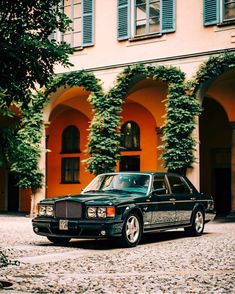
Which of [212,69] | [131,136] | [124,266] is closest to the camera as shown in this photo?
[124,266]

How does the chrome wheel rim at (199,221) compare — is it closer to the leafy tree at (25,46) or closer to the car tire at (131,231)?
the car tire at (131,231)

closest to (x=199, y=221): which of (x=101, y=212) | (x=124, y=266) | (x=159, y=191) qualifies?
(x=159, y=191)

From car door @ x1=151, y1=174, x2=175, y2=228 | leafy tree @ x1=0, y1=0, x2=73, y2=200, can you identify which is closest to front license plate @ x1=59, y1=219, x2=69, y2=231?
car door @ x1=151, y1=174, x2=175, y2=228

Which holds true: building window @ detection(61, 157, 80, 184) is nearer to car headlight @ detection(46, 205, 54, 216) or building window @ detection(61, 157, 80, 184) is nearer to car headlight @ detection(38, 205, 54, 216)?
car headlight @ detection(38, 205, 54, 216)

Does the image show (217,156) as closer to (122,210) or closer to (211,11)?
(211,11)

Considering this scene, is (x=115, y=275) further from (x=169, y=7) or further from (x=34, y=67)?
(x=169, y=7)

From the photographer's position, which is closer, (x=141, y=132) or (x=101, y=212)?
(x=101, y=212)

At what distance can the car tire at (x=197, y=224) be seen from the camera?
13.8 m

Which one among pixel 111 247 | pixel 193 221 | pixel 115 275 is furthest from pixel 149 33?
pixel 115 275

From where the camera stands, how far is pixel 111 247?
11.6 metres

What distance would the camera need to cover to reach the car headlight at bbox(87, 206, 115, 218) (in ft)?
36.4

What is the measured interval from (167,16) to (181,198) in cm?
898

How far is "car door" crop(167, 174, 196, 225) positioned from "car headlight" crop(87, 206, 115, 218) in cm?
244

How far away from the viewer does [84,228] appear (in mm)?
11195
